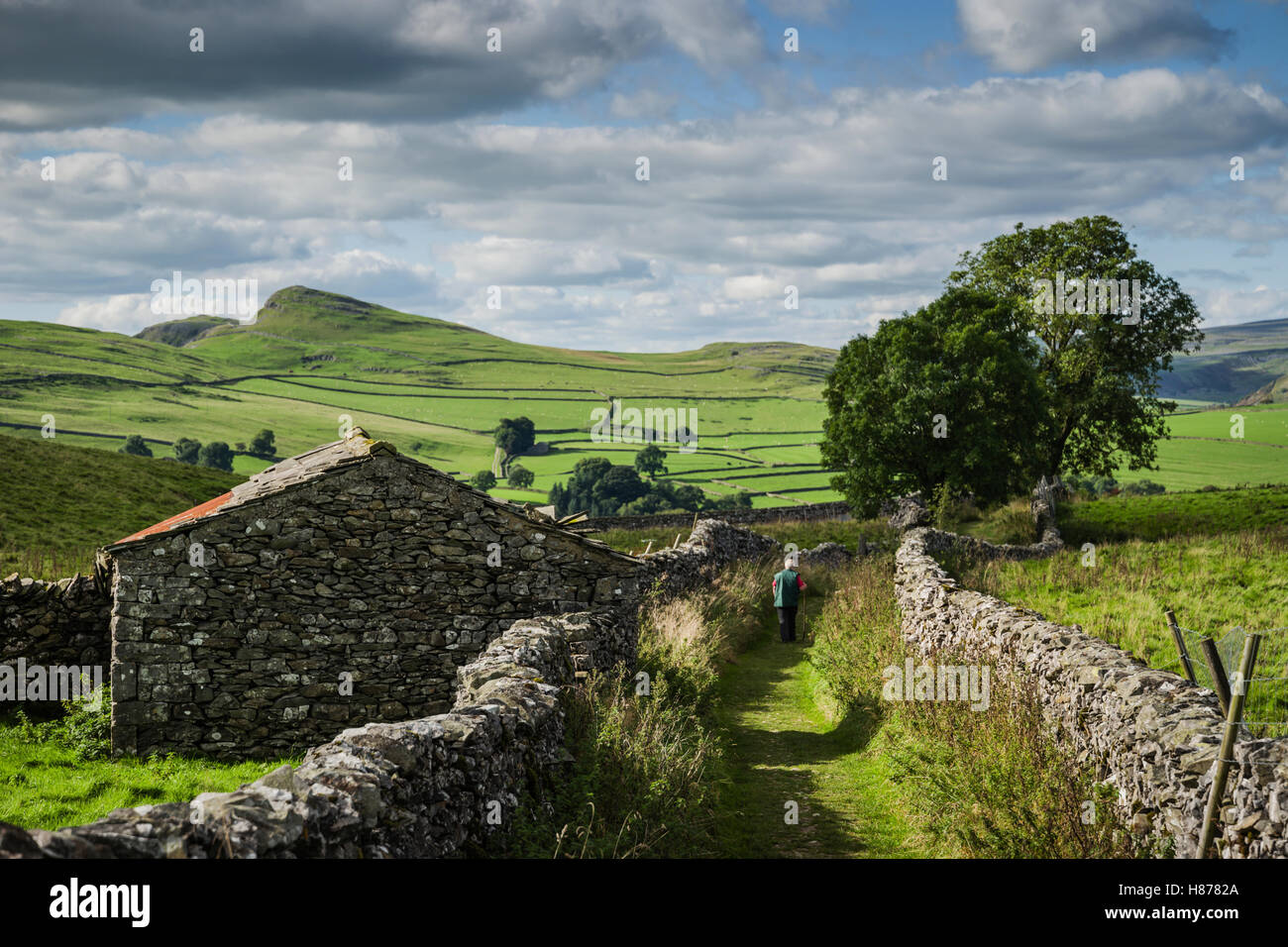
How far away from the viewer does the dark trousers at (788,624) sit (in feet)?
62.0

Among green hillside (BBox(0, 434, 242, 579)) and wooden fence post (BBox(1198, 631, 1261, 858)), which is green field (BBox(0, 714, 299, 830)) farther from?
wooden fence post (BBox(1198, 631, 1261, 858))

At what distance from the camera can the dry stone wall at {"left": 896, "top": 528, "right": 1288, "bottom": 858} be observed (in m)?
5.58

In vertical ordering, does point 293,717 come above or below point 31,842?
below

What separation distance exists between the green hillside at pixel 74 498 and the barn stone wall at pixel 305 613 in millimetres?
8773

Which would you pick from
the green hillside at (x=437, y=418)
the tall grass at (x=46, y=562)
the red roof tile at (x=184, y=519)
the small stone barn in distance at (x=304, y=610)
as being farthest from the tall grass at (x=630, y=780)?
the green hillside at (x=437, y=418)

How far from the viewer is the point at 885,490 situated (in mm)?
40969

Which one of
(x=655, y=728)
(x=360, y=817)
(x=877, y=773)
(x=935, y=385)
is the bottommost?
(x=877, y=773)

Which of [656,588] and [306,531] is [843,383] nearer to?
[656,588]

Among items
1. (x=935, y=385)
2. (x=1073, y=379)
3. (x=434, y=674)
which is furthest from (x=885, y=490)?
(x=434, y=674)

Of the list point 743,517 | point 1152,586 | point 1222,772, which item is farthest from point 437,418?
point 1222,772

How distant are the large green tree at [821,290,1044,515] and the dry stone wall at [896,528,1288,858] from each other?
2859 centimetres
